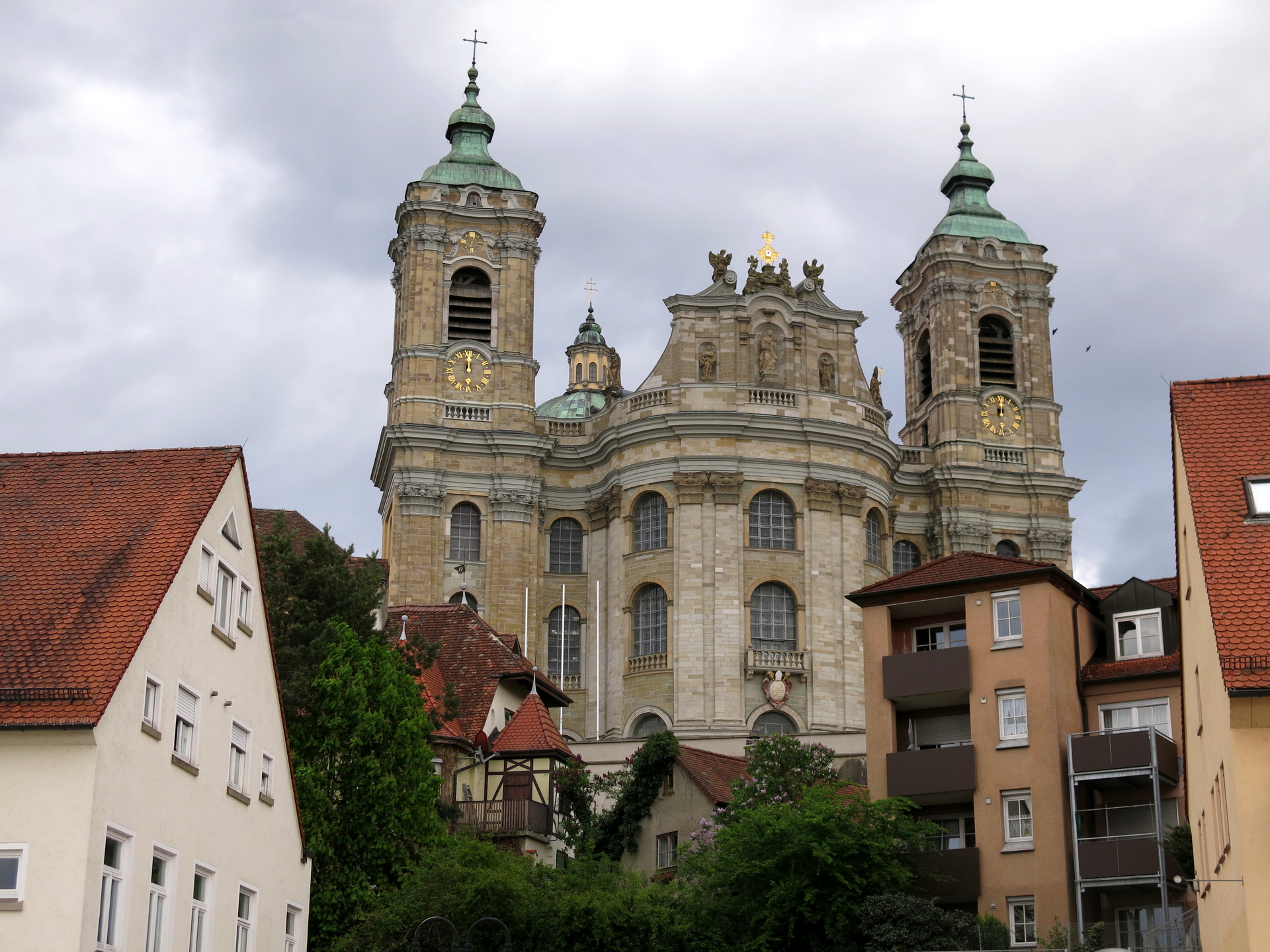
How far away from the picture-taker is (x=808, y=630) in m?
62.9

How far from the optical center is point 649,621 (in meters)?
63.9

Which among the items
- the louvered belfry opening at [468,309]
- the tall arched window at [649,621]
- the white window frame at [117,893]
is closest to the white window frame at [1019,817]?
the white window frame at [117,893]

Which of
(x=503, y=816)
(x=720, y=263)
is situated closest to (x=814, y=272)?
(x=720, y=263)

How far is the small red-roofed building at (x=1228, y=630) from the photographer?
19.3m

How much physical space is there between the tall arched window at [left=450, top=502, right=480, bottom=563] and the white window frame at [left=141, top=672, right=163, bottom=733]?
1664 inches

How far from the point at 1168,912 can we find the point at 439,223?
41393 mm

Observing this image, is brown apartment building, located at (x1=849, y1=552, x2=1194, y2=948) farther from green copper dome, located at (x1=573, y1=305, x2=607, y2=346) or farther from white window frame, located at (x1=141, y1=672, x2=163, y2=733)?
green copper dome, located at (x1=573, y1=305, x2=607, y2=346)

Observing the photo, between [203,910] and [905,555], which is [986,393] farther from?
[203,910]

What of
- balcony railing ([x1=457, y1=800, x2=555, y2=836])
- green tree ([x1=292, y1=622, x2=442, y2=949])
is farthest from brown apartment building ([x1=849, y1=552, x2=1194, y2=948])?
green tree ([x1=292, y1=622, x2=442, y2=949])

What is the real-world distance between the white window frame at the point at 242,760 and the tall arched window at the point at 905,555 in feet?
152

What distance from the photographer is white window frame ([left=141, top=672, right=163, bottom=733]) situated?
23.5 metres

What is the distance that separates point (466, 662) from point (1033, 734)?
13980 millimetres

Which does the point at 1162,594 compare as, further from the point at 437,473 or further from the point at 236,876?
the point at 437,473

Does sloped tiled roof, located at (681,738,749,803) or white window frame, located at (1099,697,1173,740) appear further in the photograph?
sloped tiled roof, located at (681,738,749,803)
